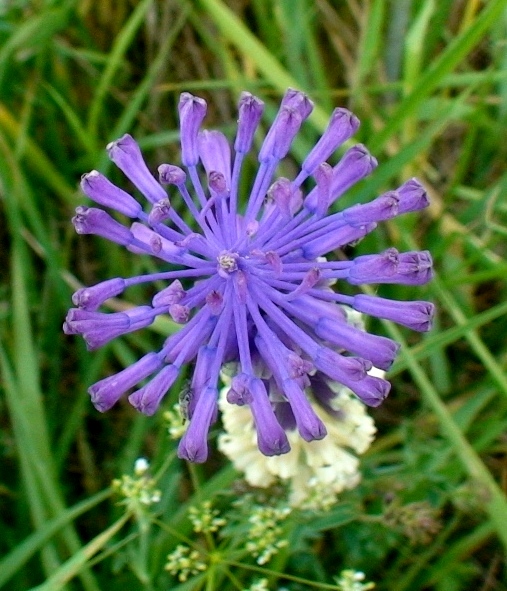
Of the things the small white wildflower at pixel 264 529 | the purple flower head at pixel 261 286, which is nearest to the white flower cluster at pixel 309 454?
the small white wildflower at pixel 264 529

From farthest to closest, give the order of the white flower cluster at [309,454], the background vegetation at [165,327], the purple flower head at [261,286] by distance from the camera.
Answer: the background vegetation at [165,327]
the white flower cluster at [309,454]
the purple flower head at [261,286]

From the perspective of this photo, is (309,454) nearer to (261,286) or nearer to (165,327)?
(261,286)

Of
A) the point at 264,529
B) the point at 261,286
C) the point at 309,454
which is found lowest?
the point at 264,529

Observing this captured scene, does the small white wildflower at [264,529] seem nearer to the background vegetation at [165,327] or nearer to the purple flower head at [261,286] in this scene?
the background vegetation at [165,327]

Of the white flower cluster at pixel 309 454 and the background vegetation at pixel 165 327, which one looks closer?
the white flower cluster at pixel 309 454

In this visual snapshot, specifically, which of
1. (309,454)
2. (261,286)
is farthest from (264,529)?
(261,286)
